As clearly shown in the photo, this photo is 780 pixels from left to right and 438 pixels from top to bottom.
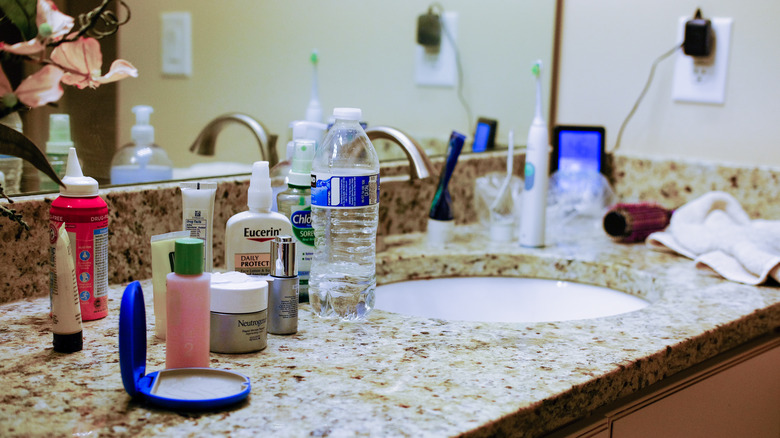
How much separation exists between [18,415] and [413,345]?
39cm

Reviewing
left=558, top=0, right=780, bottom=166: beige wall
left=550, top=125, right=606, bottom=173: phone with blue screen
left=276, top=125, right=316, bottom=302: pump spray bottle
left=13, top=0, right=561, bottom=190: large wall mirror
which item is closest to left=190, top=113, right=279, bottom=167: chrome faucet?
left=13, top=0, right=561, bottom=190: large wall mirror

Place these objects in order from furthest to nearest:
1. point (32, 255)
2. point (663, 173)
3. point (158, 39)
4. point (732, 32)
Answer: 1. point (663, 173)
2. point (732, 32)
3. point (158, 39)
4. point (32, 255)

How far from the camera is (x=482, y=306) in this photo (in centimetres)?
132

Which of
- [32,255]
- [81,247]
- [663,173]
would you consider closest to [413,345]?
[81,247]

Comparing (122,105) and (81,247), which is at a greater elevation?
(122,105)

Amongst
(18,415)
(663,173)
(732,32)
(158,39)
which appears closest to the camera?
(18,415)

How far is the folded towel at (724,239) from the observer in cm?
121

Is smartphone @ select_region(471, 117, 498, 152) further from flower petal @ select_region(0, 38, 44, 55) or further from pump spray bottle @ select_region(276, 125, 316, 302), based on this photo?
flower petal @ select_region(0, 38, 44, 55)

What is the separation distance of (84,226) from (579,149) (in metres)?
1.10

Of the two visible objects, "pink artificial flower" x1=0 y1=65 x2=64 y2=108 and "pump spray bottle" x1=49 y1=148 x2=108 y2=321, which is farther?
"pump spray bottle" x1=49 y1=148 x2=108 y2=321

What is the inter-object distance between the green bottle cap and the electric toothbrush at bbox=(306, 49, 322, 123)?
2.00 ft

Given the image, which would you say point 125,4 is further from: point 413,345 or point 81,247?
point 413,345

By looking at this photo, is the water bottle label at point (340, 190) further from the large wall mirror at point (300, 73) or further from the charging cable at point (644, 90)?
the charging cable at point (644, 90)

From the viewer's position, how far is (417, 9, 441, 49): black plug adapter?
1.57 metres
